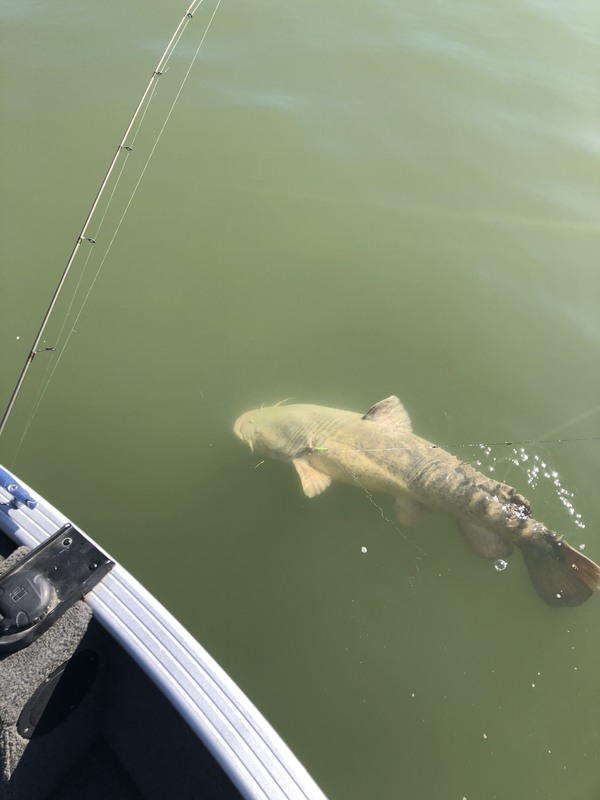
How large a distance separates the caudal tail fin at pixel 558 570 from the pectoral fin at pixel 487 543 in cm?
14

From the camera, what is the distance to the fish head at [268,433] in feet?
16.3

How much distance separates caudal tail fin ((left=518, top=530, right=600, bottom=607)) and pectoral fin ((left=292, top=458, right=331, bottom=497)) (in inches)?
59.5

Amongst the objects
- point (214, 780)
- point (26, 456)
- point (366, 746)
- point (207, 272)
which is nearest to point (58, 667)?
point (214, 780)

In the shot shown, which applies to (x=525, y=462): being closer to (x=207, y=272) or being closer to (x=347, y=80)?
(x=207, y=272)

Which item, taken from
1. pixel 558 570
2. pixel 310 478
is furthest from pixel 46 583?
pixel 558 570

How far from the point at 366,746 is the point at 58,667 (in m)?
2.20

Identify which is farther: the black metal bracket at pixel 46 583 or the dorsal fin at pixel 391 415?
the dorsal fin at pixel 391 415

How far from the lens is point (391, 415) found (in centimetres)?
493

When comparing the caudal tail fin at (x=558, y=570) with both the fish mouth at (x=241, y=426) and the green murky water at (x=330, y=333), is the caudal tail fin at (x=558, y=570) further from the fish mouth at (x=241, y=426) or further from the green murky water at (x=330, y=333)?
the fish mouth at (x=241, y=426)

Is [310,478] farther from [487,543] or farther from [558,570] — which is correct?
[558,570]

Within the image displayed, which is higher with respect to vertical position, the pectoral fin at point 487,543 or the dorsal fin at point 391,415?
the dorsal fin at point 391,415

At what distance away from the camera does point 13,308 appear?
5.66 metres

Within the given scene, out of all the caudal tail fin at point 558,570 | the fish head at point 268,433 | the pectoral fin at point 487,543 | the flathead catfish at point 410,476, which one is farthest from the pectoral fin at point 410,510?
the fish head at point 268,433

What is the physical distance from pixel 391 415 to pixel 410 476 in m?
0.61
